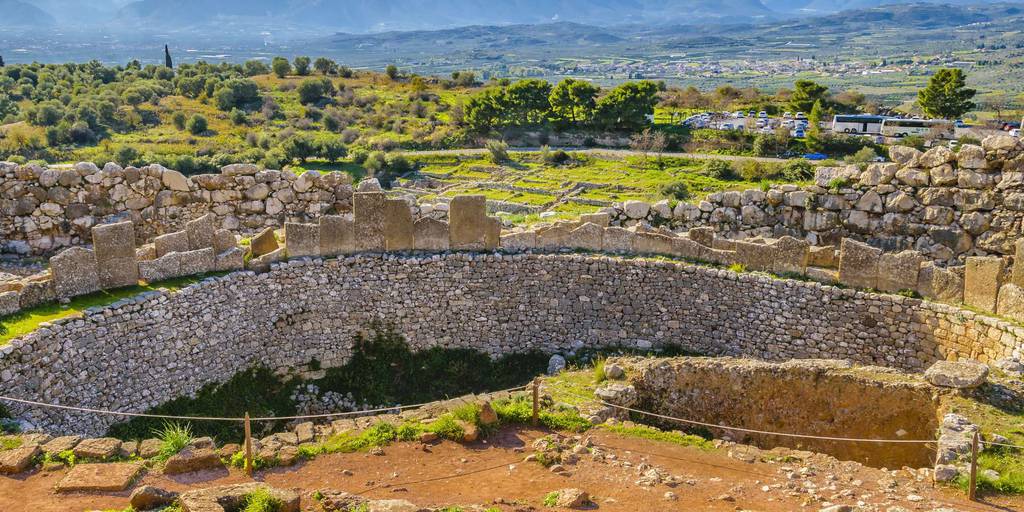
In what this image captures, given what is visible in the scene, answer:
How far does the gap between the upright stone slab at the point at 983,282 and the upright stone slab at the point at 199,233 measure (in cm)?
1304

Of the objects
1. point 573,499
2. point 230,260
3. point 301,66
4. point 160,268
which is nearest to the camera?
point 573,499

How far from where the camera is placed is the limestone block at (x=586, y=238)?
51.8 ft

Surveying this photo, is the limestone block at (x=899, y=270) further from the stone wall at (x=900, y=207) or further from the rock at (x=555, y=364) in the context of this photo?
the rock at (x=555, y=364)

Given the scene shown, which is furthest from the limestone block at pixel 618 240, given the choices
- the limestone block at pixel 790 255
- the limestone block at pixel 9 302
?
the limestone block at pixel 9 302

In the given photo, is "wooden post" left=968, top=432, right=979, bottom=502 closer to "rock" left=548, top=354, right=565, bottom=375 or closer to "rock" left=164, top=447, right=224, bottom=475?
"rock" left=548, top=354, right=565, bottom=375

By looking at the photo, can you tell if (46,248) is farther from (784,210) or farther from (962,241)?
(962,241)

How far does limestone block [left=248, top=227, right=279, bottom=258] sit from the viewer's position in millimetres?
14883

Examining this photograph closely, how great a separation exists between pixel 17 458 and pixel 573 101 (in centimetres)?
7567

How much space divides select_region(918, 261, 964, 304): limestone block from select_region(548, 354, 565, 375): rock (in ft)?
20.8

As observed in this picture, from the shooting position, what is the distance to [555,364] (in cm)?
1493

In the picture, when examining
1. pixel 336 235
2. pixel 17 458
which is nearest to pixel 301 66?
pixel 336 235

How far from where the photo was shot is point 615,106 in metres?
78.3

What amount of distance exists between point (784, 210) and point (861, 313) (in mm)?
3777

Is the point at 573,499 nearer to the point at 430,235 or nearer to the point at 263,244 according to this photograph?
the point at 430,235
